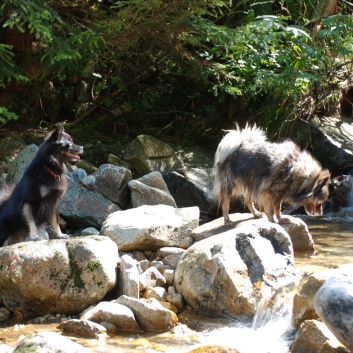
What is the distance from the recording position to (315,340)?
4250 mm

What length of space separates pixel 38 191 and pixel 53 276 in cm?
117

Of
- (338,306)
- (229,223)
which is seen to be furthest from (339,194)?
(338,306)

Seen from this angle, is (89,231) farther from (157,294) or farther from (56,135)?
(157,294)

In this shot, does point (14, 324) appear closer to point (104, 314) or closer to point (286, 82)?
point (104, 314)

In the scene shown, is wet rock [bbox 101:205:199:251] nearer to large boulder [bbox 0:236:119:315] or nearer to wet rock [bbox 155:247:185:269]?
wet rock [bbox 155:247:185:269]

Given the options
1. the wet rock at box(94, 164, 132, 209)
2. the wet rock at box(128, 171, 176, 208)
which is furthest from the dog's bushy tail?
the wet rock at box(94, 164, 132, 209)

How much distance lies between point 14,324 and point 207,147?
24.3ft

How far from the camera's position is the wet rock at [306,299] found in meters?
4.80

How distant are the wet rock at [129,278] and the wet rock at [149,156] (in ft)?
15.9

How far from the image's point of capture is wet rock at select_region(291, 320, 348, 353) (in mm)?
4066

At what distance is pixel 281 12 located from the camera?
12680mm

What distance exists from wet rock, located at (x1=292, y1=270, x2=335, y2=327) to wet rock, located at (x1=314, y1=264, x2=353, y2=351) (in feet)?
2.68

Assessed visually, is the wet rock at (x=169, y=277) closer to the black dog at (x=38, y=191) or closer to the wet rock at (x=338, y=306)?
the black dog at (x=38, y=191)

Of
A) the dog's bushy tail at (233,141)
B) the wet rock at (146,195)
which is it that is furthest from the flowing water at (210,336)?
the wet rock at (146,195)
